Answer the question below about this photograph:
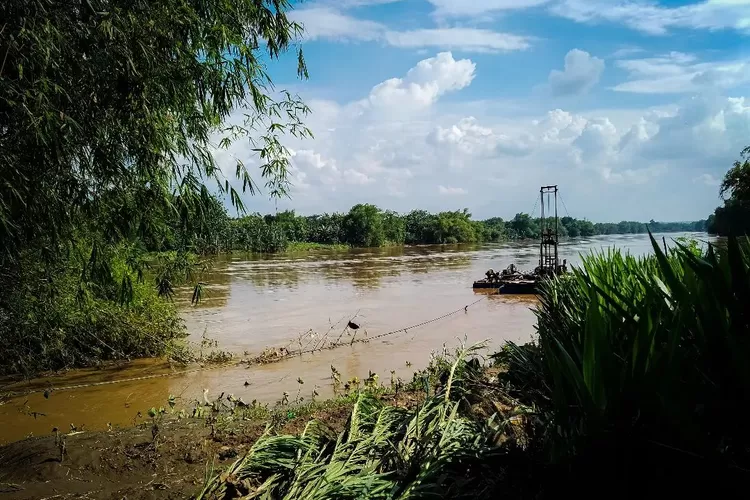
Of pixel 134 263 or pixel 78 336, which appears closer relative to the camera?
pixel 134 263

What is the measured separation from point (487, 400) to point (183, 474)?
2528 millimetres

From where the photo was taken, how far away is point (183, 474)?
14.5 feet

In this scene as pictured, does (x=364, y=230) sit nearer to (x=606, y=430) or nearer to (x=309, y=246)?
(x=309, y=246)

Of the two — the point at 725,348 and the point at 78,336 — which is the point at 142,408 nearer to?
the point at 78,336

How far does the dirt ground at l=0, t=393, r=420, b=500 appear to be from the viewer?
4207mm

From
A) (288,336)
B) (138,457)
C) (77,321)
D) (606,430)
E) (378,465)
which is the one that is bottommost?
(288,336)

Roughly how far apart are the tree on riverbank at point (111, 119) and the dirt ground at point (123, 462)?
1.42m

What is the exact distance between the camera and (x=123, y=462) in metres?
4.65

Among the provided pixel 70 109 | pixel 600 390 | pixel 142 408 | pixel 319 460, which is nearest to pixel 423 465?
pixel 319 460

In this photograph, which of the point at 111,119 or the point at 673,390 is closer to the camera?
the point at 673,390

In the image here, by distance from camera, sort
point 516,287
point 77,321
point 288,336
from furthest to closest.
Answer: point 516,287 < point 288,336 < point 77,321

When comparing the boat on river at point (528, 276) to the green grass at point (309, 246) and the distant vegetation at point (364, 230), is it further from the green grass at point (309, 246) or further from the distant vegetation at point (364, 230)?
the green grass at point (309, 246)

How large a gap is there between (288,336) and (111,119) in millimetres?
10759

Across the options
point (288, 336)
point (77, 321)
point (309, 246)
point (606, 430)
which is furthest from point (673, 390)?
point (309, 246)
